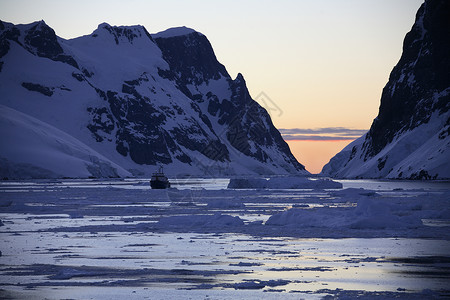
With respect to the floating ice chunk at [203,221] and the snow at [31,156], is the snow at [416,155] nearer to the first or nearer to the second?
the snow at [31,156]

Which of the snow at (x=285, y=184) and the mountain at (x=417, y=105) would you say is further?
the mountain at (x=417, y=105)

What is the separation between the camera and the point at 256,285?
2109 cm

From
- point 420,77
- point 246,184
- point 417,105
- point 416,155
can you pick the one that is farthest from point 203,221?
point 420,77

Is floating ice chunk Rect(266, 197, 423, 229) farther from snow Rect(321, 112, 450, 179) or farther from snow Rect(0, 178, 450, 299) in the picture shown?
snow Rect(321, 112, 450, 179)

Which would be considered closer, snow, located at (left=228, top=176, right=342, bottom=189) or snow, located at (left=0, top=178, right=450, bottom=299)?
snow, located at (left=0, top=178, right=450, bottom=299)

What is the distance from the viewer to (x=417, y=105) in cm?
18100

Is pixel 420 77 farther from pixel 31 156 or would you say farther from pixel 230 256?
pixel 230 256

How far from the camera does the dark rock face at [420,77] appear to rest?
181 meters

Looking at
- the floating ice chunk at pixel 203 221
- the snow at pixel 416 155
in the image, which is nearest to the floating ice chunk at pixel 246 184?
the snow at pixel 416 155

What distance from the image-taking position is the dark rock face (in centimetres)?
18075

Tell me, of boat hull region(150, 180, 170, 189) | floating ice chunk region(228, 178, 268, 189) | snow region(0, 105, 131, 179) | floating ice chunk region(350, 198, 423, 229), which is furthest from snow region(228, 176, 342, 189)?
snow region(0, 105, 131, 179)

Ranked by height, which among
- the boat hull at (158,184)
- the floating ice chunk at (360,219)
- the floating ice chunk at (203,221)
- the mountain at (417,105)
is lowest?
the boat hull at (158,184)

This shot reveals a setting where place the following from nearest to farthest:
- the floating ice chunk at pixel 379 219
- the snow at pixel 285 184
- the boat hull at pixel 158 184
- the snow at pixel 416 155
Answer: the floating ice chunk at pixel 379 219 < the snow at pixel 285 184 < the boat hull at pixel 158 184 < the snow at pixel 416 155

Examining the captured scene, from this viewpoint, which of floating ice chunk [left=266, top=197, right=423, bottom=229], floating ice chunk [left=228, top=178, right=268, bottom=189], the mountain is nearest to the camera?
floating ice chunk [left=266, top=197, right=423, bottom=229]
